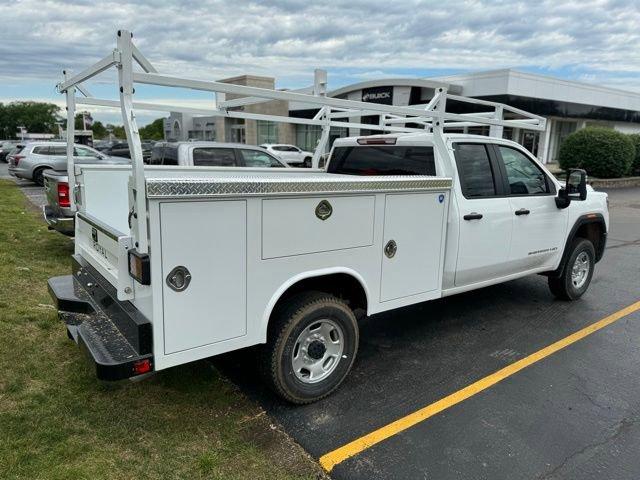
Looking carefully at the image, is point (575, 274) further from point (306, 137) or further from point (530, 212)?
point (306, 137)

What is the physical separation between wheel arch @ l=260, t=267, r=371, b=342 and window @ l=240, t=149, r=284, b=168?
22.3ft

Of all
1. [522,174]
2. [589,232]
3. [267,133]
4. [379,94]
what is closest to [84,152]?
[522,174]

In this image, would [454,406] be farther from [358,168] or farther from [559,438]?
[358,168]

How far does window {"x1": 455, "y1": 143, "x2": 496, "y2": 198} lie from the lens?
4613mm

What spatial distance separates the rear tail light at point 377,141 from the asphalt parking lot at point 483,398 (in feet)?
6.14

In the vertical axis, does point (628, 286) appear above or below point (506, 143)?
below

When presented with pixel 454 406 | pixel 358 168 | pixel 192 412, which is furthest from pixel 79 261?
pixel 454 406

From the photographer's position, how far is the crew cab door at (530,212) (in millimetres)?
5086

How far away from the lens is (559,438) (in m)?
3.41

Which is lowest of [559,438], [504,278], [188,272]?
[559,438]

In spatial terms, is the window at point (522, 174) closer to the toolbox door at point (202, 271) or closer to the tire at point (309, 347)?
the tire at point (309, 347)

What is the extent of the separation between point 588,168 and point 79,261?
925 inches

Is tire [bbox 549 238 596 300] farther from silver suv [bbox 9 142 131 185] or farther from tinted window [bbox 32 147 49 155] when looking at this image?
tinted window [bbox 32 147 49 155]

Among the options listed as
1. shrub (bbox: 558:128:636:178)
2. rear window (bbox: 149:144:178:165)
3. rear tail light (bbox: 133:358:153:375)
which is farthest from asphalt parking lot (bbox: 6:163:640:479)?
shrub (bbox: 558:128:636:178)
